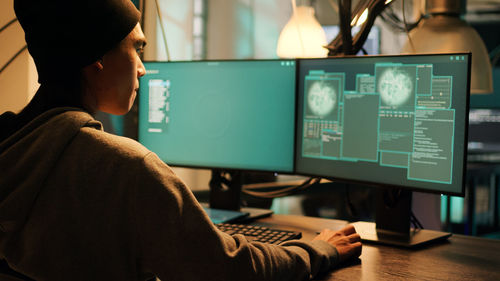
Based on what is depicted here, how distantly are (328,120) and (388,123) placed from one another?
18 cm

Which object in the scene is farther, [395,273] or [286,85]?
[286,85]

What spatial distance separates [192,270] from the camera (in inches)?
31.9

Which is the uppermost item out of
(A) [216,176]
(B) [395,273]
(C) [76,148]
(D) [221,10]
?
(D) [221,10]

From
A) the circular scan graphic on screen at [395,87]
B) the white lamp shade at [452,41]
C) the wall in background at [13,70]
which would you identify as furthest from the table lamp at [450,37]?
the wall in background at [13,70]

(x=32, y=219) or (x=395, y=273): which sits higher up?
(x=32, y=219)

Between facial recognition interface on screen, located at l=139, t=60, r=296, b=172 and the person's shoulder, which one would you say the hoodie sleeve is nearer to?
the person's shoulder

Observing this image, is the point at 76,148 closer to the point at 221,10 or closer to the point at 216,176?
the point at 216,176

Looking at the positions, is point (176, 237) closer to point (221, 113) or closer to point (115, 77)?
point (115, 77)

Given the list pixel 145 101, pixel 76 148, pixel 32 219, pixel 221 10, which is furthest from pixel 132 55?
pixel 221 10

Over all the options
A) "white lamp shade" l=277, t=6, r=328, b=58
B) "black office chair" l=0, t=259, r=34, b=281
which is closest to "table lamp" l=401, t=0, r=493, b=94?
"white lamp shade" l=277, t=6, r=328, b=58

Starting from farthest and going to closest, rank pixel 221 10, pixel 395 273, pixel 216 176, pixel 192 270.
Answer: pixel 221 10
pixel 216 176
pixel 395 273
pixel 192 270

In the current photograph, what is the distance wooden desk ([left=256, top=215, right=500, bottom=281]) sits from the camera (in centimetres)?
109

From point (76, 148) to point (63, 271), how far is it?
20 centimetres

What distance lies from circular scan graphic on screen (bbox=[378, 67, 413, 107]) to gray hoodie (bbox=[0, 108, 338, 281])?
67 cm
